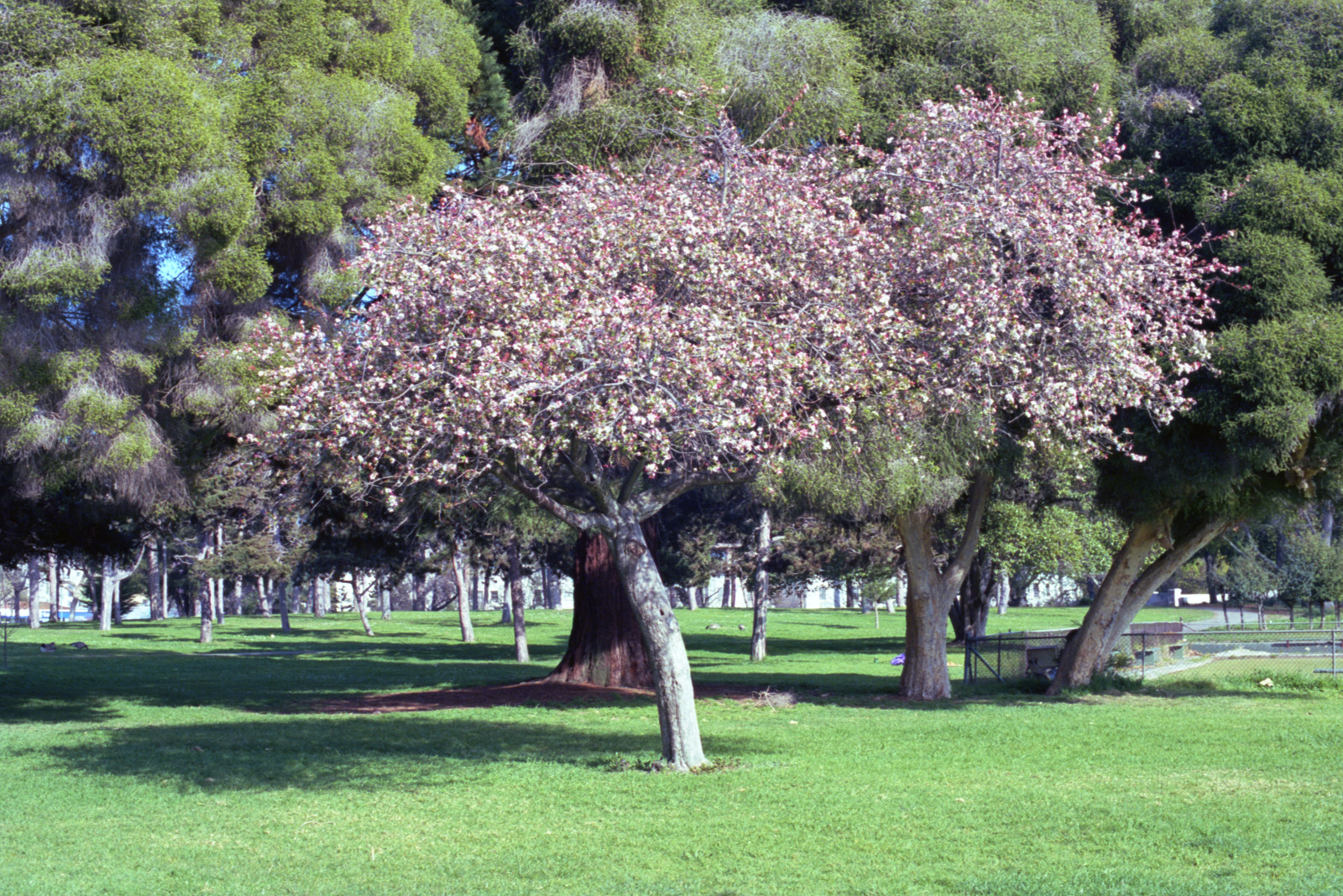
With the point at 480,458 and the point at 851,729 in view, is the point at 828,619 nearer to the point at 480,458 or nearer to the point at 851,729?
the point at 851,729

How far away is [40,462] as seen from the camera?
1248cm

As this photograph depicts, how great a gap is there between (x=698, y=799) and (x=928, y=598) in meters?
10.4

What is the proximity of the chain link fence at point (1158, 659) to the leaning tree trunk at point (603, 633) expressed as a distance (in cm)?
618

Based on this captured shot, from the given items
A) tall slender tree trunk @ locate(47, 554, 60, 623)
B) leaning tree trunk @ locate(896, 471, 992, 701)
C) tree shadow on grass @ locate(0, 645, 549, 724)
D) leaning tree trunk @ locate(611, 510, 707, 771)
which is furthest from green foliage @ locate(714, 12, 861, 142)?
tall slender tree trunk @ locate(47, 554, 60, 623)

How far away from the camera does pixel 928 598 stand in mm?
18859

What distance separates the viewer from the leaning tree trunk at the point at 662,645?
10273 millimetres

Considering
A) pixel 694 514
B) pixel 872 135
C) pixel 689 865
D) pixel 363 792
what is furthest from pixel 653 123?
pixel 694 514

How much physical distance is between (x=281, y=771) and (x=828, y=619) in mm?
52067

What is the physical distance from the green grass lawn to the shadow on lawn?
0.20 ft

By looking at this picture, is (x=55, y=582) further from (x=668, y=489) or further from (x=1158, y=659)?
(x=668, y=489)

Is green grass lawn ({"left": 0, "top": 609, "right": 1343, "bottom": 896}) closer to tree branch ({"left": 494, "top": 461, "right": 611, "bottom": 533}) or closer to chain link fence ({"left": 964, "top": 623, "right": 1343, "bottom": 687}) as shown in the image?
chain link fence ({"left": 964, "top": 623, "right": 1343, "bottom": 687})

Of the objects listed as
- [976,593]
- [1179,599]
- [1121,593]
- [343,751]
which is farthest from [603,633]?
[1179,599]

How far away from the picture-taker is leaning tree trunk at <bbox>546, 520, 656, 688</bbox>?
66.7ft

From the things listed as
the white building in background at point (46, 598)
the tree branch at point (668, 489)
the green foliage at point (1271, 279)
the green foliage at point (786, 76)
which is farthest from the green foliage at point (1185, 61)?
the white building in background at point (46, 598)
